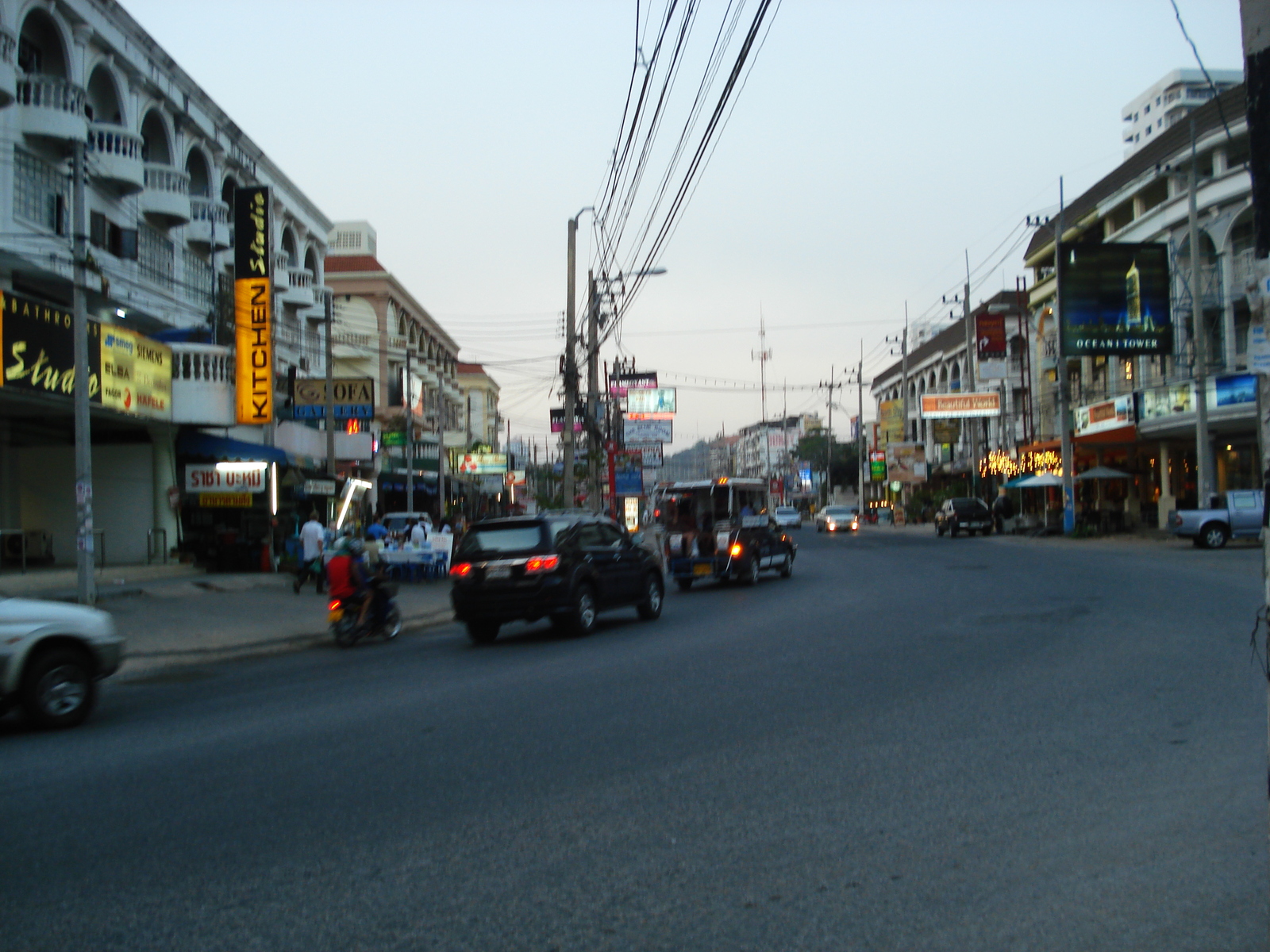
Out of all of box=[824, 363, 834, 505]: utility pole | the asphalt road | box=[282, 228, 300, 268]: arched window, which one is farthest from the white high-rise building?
the asphalt road

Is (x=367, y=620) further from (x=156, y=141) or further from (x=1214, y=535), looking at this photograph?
(x=1214, y=535)

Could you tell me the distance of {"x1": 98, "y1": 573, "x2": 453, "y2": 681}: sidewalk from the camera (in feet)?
51.3

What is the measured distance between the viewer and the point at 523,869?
531 cm

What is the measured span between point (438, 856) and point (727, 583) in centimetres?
2096

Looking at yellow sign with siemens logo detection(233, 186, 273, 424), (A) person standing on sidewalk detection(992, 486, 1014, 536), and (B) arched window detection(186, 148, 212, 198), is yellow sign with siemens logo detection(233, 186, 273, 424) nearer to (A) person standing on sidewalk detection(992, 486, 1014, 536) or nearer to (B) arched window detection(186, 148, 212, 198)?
(B) arched window detection(186, 148, 212, 198)

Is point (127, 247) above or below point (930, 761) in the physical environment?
above

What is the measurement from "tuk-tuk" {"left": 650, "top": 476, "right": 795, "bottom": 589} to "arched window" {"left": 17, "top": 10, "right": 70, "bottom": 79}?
16.4m

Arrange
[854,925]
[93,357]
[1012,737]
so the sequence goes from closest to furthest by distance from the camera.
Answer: [854,925] → [1012,737] → [93,357]

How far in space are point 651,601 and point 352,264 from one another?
43085 mm

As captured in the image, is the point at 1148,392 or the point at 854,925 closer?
the point at 854,925

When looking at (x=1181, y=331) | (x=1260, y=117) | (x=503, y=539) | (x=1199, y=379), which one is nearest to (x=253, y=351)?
(x=503, y=539)

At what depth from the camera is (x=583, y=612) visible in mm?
16031

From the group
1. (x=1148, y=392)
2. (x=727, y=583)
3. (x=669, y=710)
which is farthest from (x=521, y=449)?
(x=669, y=710)

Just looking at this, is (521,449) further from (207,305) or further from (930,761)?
(930,761)
